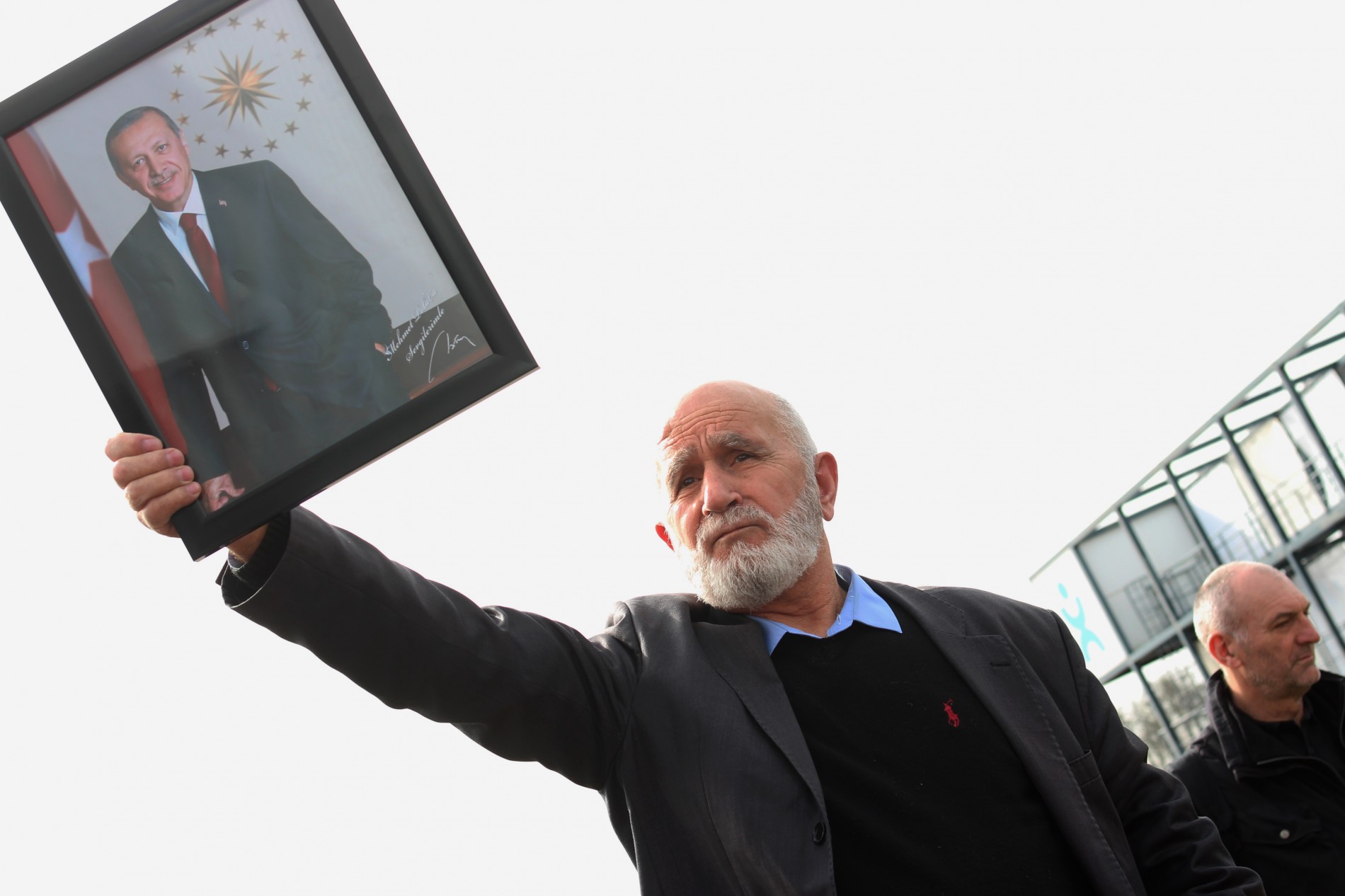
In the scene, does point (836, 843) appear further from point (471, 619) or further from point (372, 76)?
point (372, 76)

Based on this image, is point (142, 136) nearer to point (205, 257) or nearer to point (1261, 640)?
point (205, 257)

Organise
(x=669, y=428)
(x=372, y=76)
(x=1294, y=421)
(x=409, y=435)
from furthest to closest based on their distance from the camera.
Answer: (x=1294, y=421) < (x=669, y=428) < (x=372, y=76) < (x=409, y=435)

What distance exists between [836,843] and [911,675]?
0.46 m

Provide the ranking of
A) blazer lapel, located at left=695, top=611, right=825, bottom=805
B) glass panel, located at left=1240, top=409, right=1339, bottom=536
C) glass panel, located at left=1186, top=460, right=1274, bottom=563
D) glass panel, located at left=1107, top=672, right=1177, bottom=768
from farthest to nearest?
glass panel, located at left=1107, top=672, right=1177, bottom=768, glass panel, located at left=1186, top=460, right=1274, bottom=563, glass panel, located at left=1240, top=409, right=1339, bottom=536, blazer lapel, located at left=695, top=611, right=825, bottom=805

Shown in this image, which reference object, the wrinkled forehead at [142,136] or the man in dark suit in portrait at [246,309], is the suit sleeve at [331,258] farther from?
the wrinkled forehead at [142,136]

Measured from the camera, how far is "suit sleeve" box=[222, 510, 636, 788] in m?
1.88

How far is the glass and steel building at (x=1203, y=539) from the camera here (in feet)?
42.7

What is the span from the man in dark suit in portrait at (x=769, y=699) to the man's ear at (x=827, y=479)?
0.48 ft

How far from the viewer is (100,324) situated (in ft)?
6.14

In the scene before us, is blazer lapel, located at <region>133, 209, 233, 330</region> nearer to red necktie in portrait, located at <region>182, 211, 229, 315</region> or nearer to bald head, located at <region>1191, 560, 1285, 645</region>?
red necktie in portrait, located at <region>182, 211, 229, 315</region>

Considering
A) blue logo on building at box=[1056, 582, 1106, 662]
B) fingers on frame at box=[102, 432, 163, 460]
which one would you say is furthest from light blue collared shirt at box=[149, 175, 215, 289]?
blue logo on building at box=[1056, 582, 1106, 662]

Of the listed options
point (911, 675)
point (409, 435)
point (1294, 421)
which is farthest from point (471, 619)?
point (1294, 421)

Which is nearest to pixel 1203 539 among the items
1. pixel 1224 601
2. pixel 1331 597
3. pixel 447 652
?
pixel 1331 597

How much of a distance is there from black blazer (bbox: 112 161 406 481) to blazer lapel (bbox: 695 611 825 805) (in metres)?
0.99
